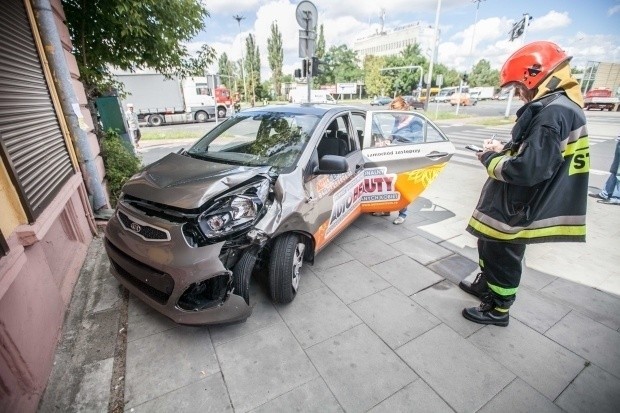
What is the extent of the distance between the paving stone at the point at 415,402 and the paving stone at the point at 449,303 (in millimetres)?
703

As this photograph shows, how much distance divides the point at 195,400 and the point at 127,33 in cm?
469

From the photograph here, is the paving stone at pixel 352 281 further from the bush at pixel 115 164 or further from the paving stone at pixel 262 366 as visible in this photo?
the bush at pixel 115 164

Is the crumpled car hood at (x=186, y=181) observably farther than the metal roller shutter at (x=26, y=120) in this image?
No

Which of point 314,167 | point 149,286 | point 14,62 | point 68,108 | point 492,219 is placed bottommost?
point 149,286

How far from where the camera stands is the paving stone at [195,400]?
1.79 meters

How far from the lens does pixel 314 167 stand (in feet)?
9.01

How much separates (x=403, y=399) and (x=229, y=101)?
83.9 feet

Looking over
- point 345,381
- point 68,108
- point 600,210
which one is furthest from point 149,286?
point 600,210

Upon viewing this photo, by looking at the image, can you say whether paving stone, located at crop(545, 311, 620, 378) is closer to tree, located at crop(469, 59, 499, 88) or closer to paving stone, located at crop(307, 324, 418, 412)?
paving stone, located at crop(307, 324, 418, 412)

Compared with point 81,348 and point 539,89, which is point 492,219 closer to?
point 539,89

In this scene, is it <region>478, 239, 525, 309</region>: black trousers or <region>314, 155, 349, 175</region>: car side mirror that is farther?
<region>314, 155, 349, 175</region>: car side mirror

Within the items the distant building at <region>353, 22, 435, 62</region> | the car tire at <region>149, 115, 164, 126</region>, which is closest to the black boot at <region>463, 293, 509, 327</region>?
the car tire at <region>149, 115, 164, 126</region>

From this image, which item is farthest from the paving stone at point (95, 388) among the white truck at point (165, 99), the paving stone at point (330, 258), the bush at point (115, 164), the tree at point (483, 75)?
the tree at point (483, 75)

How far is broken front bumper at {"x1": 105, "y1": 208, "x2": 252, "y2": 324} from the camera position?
6.35ft
